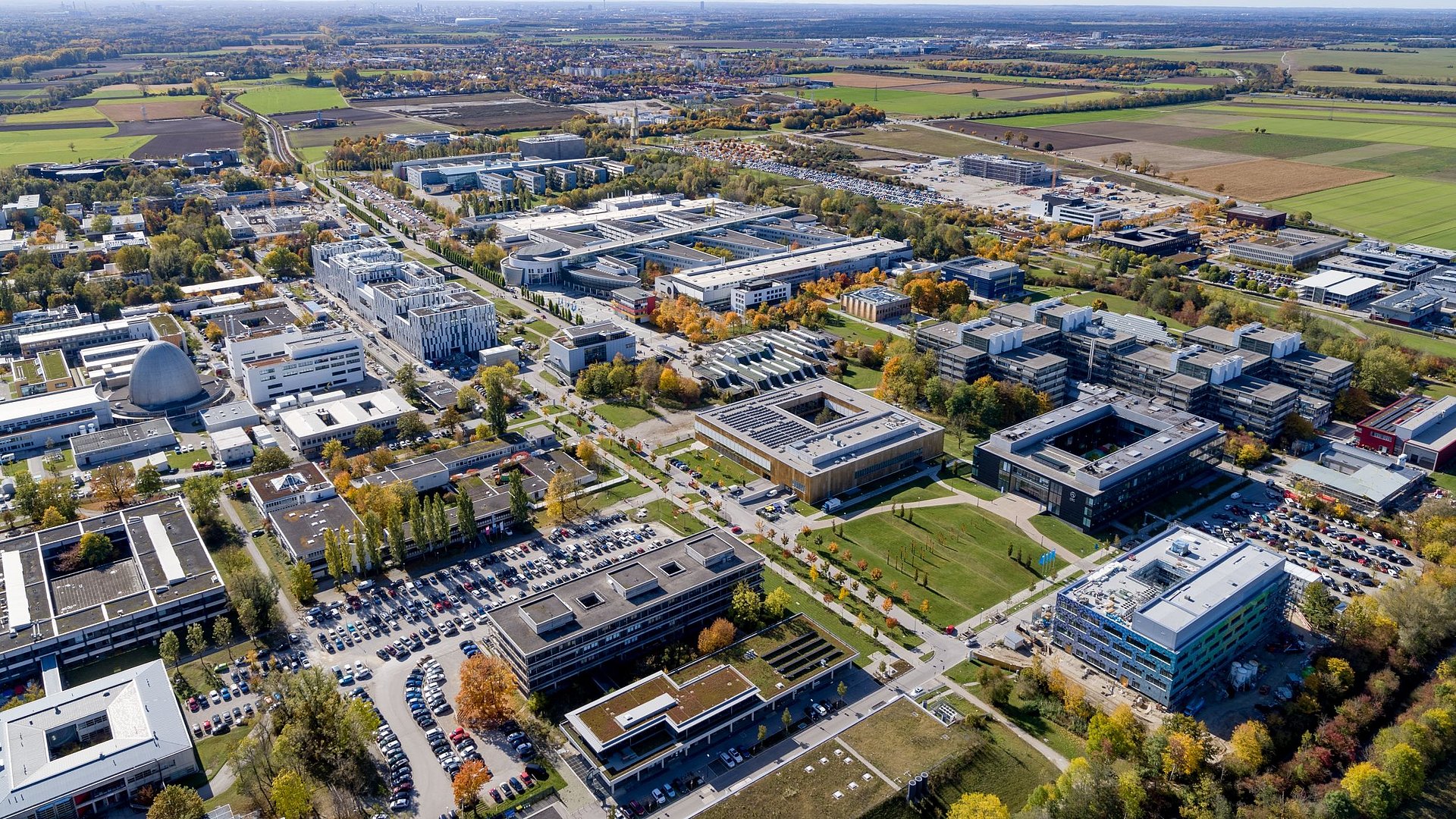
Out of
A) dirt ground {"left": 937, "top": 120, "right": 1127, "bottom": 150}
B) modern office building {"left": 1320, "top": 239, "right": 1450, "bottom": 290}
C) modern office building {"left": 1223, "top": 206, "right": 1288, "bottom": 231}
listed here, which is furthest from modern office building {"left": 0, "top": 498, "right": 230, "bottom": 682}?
dirt ground {"left": 937, "top": 120, "right": 1127, "bottom": 150}

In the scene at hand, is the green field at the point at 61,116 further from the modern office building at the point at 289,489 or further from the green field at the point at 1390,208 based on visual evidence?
the green field at the point at 1390,208

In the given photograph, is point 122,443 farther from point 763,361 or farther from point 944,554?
point 944,554

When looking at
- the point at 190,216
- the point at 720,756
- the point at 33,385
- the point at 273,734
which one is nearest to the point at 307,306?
the point at 33,385

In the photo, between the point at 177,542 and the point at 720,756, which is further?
the point at 177,542

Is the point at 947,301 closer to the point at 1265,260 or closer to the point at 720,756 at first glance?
the point at 1265,260

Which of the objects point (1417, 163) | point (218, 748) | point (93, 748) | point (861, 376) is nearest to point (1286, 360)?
point (861, 376)

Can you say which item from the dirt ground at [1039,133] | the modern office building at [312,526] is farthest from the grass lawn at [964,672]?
the dirt ground at [1039,133]

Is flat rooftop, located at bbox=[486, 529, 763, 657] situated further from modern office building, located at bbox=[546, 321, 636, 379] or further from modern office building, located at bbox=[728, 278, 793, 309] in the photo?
modern office building, located at bbox=[728, 278, 793, 309]
